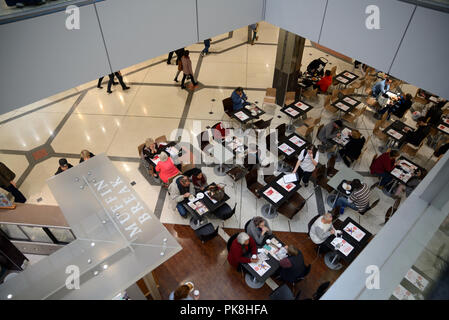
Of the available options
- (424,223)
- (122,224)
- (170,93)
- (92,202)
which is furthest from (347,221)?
(170,93)

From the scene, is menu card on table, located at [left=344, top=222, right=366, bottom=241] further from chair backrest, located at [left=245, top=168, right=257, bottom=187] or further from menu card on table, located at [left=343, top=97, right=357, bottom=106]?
menu card on table, located at [left=343, top=97, right=357, bottom=106]

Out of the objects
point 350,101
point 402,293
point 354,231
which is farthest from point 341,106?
point 402,293

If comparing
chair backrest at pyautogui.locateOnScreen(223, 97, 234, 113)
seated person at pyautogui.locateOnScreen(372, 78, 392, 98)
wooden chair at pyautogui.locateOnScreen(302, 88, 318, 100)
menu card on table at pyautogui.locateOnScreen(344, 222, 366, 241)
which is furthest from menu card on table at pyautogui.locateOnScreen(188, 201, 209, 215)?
seated person at pyautogui.locateOnScreen(372, 78, 392, 98)

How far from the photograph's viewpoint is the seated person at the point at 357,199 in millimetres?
6746

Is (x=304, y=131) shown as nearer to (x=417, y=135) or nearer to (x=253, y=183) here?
(x=253, y=183)

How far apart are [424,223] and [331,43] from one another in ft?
14.7

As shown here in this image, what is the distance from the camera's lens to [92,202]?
16.7 ft

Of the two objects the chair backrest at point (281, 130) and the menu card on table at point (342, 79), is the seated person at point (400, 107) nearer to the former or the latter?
the menu card on table at point (342, 79)

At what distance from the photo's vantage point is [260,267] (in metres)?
5.89

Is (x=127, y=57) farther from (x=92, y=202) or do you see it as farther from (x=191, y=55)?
(x=191, y=55)

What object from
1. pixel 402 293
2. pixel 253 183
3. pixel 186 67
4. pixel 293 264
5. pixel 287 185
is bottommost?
pixel 253 183

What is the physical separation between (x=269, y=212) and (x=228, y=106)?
4277 mm

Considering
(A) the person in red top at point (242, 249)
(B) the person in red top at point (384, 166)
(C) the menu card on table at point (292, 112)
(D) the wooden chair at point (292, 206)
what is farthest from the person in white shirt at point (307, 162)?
(A) the person in red top at point (242, 249)

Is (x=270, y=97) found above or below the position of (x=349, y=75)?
below
